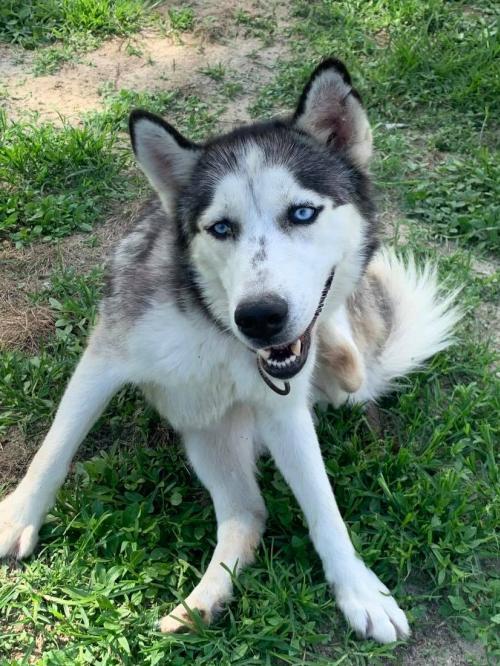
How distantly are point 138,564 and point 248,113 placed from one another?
136 inches

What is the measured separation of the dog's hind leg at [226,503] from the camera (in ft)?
8.66

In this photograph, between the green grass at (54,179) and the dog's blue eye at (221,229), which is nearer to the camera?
the dog's blue eye at (221,229)

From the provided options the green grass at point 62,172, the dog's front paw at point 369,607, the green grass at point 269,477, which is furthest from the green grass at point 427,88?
the dog's front paw at point 369,607

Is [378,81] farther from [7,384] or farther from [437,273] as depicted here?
[7,384]

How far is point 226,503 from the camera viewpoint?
9.61 feet

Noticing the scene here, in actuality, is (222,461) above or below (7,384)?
above

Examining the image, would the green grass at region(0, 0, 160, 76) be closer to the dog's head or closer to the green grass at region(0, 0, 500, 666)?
the green grass at region(0, 0, 500, 666)

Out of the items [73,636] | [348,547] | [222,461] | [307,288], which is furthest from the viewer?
[222,461]

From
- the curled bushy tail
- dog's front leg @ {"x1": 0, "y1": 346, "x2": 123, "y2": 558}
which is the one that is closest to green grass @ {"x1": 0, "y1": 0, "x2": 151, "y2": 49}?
the curled bushy tail

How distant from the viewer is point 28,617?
8.66 feet

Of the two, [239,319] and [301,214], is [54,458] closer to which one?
[239,319]

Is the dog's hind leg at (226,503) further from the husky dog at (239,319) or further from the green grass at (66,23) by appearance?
the green grass at (66,23)

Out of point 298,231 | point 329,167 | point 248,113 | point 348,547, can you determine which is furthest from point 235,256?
point 248,113

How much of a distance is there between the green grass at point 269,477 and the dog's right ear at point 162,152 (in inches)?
45.6
